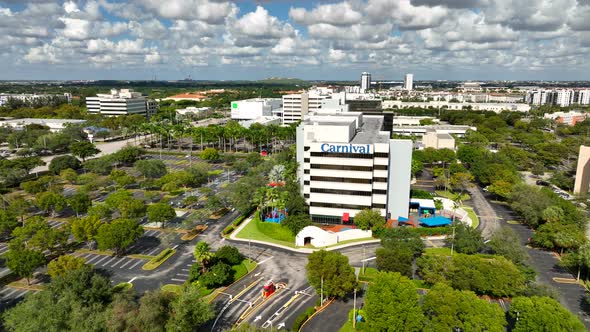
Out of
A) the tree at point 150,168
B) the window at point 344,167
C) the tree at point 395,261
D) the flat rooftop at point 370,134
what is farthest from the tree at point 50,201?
the tree at point 395,261

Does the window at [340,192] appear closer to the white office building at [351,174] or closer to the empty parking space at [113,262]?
the white office building at [351,174]

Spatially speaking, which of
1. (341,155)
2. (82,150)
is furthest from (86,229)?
(82,150)

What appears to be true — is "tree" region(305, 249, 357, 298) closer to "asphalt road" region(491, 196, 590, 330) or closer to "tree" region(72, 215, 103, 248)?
"asphalt road" region(491, 196, 590, 330)

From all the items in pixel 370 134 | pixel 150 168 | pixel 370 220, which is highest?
pixel 370 134

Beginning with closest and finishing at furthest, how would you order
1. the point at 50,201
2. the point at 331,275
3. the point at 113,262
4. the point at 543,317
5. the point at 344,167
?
the point at 543,317
the point at 331,275
the point at 113,262
the point at 344,167
the point at 50,201

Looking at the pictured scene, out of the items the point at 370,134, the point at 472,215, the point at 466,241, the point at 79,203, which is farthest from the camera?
the point at 370,134

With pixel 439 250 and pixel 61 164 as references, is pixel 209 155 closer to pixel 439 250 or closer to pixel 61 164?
pixel 61 164

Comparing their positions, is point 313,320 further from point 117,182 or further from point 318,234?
point 117,182
